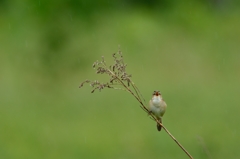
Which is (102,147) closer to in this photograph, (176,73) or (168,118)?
(168,118)

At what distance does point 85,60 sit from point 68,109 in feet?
10.5

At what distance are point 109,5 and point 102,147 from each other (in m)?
13.4

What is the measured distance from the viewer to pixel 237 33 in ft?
67.5

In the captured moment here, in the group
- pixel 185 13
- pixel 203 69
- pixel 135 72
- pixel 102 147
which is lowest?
pixel 102 147

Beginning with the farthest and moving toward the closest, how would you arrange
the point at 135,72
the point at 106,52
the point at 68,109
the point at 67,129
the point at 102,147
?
1. the point at 106,52
2. the point at 135,72
3. the point at 68,109
4. the point at 67,129
5. the point at 102,147

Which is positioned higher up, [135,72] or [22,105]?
[135,72]

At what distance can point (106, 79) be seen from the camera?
44.9 ft

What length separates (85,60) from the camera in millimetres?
14984

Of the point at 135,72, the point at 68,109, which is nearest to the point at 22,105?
the point at 68,109

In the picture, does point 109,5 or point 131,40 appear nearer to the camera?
point 131,40

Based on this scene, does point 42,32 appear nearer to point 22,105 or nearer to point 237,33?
point 22,105

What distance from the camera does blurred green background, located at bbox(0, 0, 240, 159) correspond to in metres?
9.95

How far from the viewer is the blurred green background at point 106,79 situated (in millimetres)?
9945

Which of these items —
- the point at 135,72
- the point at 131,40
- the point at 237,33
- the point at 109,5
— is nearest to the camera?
the point at 135,72
